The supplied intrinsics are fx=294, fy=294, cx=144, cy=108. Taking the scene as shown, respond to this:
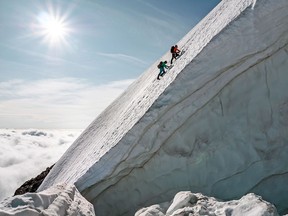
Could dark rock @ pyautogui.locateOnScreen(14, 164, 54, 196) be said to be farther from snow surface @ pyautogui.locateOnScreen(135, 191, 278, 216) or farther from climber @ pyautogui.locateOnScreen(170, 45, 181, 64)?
snow surface @ pyautogui.locateOnScreen(135, 191, 278, 216)

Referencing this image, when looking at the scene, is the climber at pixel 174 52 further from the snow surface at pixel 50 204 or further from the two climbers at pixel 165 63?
the snow surface at pixel 50 204

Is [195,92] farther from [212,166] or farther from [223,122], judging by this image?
[212,166]

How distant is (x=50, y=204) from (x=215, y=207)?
147 inches

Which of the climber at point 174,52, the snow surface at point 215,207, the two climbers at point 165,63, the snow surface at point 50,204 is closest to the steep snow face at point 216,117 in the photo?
the snow surface at point 50,204

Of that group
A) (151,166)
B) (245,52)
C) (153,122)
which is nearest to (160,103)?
(153,122)

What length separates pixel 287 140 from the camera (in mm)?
9023

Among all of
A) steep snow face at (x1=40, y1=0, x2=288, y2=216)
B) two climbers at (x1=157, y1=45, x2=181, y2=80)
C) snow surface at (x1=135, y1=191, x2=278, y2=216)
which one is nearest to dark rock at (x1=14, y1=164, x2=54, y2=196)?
steep snow face at (x1=40, y1=0, x2=288, y2=216)

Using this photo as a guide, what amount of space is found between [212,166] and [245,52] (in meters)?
3.69

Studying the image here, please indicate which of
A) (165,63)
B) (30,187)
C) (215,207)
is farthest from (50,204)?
(30,187)

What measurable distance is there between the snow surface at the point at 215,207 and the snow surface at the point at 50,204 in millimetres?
1766

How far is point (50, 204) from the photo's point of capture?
22.4 feet

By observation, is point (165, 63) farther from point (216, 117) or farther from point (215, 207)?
point (215, 207)

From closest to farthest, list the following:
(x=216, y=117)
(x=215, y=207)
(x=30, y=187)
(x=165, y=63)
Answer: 1. (x=215, y=207)
2. (x=216, y=117)
3. (x=165, y=63)
4. (x=30, y=187)

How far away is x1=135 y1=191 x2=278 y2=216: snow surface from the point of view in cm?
509
